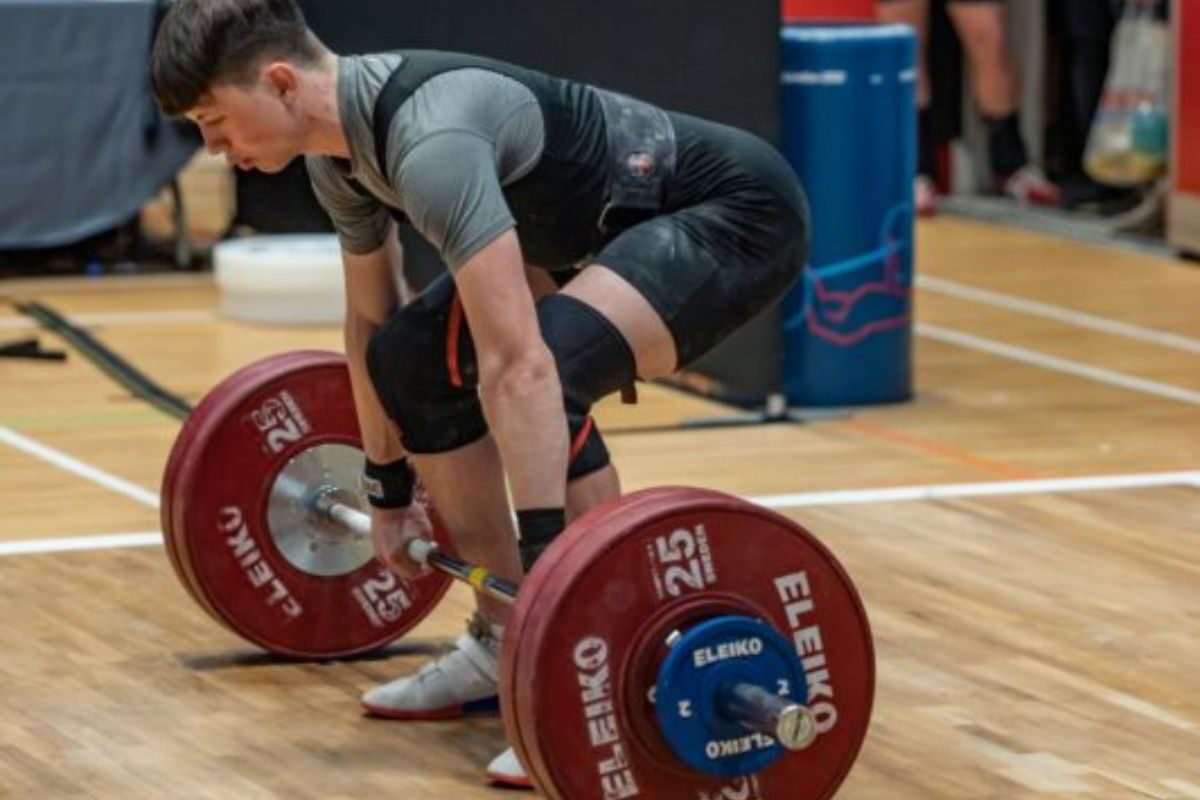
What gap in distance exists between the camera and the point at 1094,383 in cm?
693

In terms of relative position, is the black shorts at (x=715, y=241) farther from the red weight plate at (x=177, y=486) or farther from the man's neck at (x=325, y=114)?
the red weight plate at (x=177, y=486)

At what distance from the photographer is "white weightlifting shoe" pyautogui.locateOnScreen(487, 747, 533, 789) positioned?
12.8 feet

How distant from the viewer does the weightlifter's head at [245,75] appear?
365 cm

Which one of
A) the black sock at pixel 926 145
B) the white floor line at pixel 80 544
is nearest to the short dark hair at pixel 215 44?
the white floor line at pixel 80 544

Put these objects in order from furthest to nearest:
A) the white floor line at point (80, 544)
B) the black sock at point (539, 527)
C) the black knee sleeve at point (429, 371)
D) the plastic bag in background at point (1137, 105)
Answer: the plastic bag in background at point (1137, 105), the white floor line at point (80, 544), the black knee sleeve at point (429, 371), the black sock at point (539, 527)

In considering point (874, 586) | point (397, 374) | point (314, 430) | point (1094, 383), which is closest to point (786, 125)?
point (1094, 383)

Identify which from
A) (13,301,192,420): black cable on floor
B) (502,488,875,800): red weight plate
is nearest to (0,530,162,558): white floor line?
(13,301,192,420): black cable on floor

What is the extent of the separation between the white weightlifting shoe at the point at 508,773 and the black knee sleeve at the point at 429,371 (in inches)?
18.1

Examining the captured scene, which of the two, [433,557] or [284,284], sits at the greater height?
[433,557]

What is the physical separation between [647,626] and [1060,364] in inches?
149

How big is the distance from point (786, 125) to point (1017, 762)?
277cm

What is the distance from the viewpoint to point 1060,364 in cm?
718

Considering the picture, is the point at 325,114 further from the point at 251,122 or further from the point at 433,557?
the point at 433,557

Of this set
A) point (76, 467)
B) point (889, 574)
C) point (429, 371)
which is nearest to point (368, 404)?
point (429, 371)
